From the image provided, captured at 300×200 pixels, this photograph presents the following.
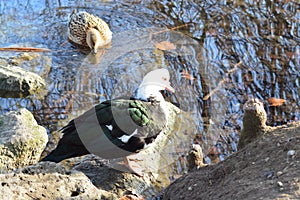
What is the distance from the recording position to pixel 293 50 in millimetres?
7406

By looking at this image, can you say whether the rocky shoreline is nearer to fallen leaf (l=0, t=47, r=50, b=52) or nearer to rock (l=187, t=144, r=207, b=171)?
rock (l=187, t=144, r=207, b=171)

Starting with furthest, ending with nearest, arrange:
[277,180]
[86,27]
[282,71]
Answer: [86,27], [282,71], [277,180]

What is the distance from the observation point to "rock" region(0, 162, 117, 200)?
12.2ft

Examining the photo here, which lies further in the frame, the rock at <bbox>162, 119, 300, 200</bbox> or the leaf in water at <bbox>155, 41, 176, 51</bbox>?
the leaf in water at <bbox>155, 41, 176, 51</bbox>

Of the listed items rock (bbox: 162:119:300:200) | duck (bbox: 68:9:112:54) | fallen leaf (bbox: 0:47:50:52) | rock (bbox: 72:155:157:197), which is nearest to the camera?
rock (bbox: 162:119:300:200)

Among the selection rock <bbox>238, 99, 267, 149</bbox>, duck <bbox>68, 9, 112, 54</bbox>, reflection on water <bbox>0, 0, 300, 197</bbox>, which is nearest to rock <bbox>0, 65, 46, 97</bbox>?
reflection on water <bbox>0, 0, 300, 197</bbox>

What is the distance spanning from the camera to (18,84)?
6.80 m

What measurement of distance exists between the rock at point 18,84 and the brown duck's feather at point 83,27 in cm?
115

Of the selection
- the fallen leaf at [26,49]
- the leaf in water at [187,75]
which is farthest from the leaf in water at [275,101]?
the fallen leaf at [26,49]

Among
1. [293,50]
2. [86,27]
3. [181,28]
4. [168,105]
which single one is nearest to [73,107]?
[168,105]

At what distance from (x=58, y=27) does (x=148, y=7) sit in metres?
1.47

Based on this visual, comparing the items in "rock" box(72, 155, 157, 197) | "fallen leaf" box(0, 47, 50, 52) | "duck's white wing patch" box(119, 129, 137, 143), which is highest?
"duck's white wing patch" box(119, 129, 137, 143)

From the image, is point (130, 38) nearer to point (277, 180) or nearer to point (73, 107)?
point (73, 107)

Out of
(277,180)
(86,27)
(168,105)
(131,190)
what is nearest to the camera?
(277,180)
